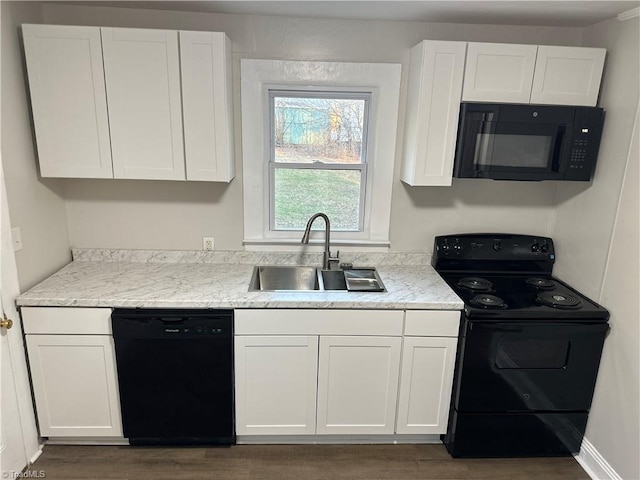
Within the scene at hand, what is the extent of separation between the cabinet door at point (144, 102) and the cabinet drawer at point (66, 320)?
2.35 feet

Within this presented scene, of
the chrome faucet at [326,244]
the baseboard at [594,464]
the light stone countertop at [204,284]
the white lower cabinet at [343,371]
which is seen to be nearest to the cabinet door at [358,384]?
the white lower cabinet at [343,371]

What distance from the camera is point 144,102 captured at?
2.13 metres

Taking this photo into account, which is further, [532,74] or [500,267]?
[500,267]

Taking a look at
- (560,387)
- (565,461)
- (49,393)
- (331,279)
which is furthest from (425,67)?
(49,393)

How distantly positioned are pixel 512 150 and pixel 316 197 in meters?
1.13

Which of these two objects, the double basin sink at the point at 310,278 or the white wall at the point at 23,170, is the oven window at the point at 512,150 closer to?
the double basin sink at the point at 310,278

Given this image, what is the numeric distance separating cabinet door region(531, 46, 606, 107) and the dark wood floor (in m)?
1.92

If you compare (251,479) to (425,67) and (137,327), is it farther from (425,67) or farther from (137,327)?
(425,67)

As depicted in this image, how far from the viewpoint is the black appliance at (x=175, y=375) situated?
81.9 inches

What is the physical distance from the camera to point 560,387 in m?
2.20

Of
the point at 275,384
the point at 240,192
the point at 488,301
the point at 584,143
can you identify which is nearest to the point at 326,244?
the point at 240,192

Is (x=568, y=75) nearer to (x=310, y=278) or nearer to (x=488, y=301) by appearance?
(x=488, y=301)

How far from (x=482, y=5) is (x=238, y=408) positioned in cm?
234

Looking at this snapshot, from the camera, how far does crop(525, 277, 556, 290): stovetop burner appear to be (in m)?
2.41
